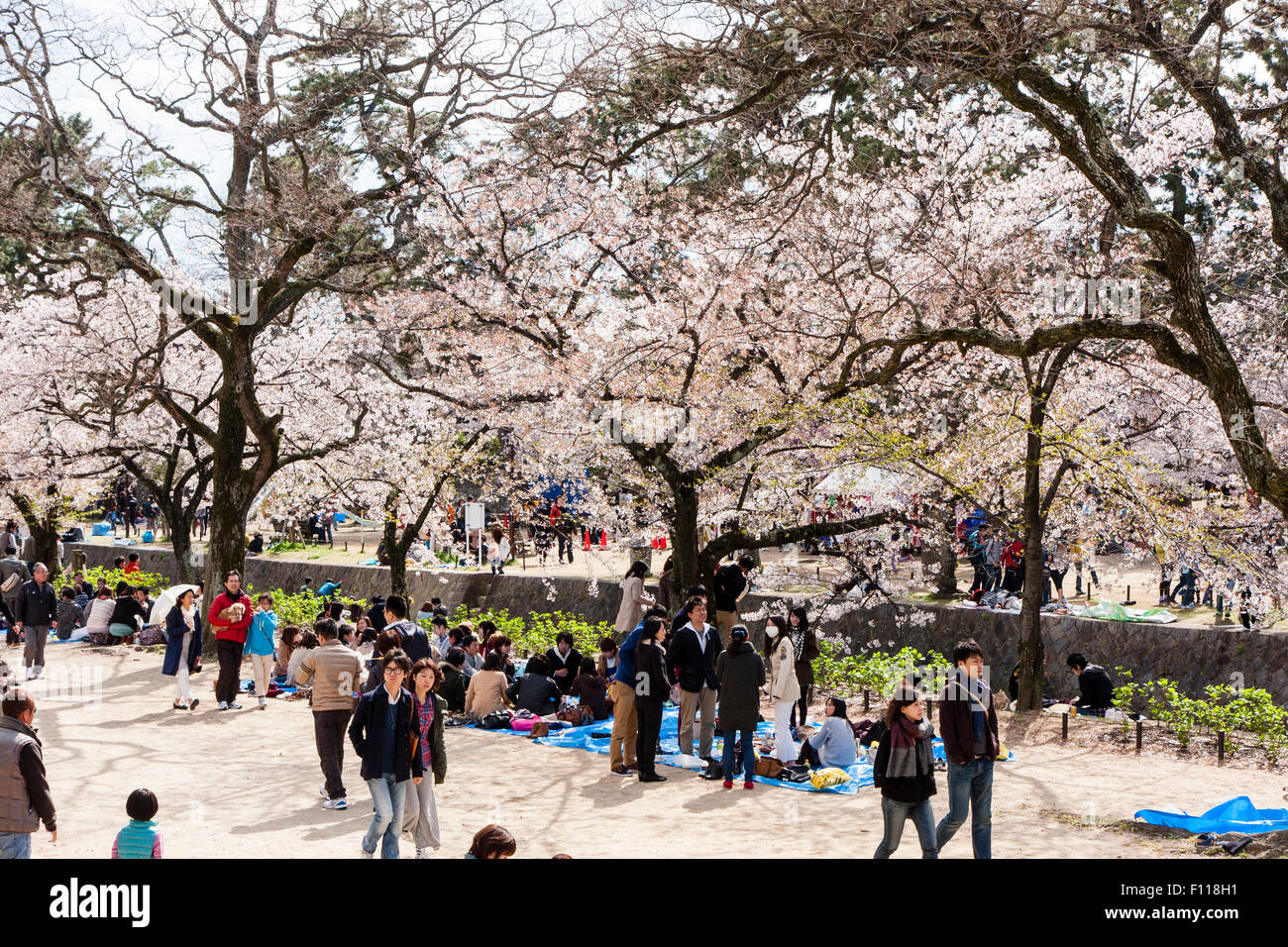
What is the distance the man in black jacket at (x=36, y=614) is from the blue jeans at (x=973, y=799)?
44.6 feet

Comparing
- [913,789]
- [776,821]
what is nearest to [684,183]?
[776,821]

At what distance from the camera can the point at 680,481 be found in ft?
49.9

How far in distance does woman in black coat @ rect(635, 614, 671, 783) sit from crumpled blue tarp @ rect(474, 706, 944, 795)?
0.77 m

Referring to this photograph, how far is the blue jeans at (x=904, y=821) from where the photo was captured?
712cm

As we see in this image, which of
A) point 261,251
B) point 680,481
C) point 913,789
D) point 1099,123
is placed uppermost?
point 261,251

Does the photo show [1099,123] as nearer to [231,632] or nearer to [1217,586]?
[1217,586]

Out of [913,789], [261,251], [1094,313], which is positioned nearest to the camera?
[913,789]

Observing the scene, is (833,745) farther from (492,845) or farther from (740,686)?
(492,845)

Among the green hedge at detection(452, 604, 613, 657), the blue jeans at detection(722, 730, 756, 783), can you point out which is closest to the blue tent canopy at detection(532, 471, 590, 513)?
the green hedge at detection(452, 604, 613, 657)

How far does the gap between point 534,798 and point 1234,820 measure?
A: 18.4 feet

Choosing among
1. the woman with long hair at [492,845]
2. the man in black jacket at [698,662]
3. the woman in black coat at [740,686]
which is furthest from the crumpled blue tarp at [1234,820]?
the woman with long hair at [492,845]

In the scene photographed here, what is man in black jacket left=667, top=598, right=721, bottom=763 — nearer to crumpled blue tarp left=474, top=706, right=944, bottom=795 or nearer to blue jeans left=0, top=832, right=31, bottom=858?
crumpled blue tarp left=474, top=706, right=944, bottom=795

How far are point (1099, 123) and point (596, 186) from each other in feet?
31.6

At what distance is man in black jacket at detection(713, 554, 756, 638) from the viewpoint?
50.6ft
